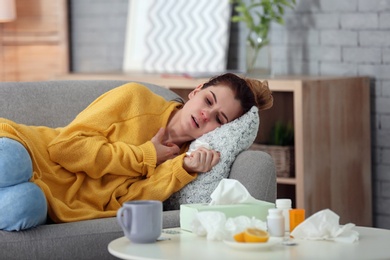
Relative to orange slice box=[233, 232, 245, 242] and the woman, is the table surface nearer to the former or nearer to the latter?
orange slice box=[233, 232, 245, 242]

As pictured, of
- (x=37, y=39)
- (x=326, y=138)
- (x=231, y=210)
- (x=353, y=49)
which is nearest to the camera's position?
(x=231, y=210)

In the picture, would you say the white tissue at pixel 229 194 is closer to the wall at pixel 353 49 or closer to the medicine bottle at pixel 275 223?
the medicine bottle at pixel 275 223

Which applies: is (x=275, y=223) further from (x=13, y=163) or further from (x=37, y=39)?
(x=37, y=39)

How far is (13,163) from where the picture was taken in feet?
7.73

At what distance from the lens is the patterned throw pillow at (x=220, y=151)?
8.69 feet

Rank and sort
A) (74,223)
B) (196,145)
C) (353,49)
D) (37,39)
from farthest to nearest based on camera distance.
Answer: (37,39)
(353,49)
(196,145)
(74,223)

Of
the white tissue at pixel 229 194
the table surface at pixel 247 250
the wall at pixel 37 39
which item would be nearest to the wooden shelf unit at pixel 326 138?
the wall at pixel 37 39

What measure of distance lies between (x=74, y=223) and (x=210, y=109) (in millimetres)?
538

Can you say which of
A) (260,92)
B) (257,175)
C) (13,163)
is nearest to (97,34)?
(260,92)

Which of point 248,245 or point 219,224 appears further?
point 219,224

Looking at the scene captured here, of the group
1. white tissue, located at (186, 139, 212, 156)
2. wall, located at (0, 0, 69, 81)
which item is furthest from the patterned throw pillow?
wall, located at (0, 0, 69, 81)

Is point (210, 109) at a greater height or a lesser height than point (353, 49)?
lesser

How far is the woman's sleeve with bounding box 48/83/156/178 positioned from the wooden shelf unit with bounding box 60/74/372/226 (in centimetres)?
99

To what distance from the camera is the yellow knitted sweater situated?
2594 millimetres
